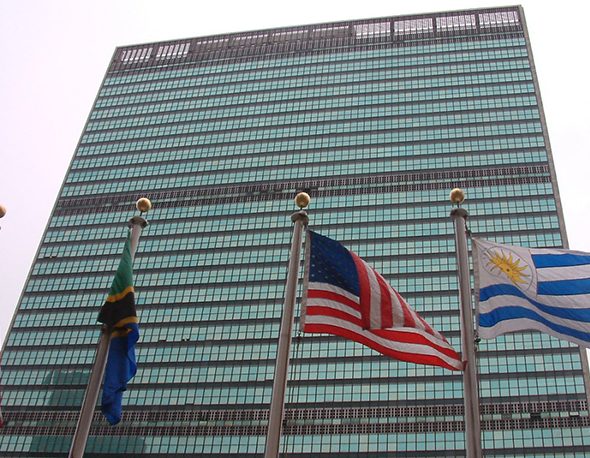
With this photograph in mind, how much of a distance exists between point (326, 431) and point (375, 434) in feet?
20.9

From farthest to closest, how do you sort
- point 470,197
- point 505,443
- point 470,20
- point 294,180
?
point 470,20
point 294,180
point 470,197
point 505,443

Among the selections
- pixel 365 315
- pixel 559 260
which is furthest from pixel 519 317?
pixel 365 315

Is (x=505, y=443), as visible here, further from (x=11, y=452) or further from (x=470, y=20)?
(x=470, y=20)

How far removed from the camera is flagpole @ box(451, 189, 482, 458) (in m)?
21.2

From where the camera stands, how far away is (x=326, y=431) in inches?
3612

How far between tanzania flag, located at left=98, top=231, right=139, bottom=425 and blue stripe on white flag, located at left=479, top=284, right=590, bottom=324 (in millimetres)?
12009

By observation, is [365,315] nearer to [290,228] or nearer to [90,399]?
[90,399]

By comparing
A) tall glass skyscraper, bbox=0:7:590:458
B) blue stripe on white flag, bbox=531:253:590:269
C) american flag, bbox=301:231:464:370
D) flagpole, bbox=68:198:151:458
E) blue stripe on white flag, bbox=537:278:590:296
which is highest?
tall glass skyscraper, bbox=0:7:590:458

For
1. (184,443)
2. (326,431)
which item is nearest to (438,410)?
(326,431)

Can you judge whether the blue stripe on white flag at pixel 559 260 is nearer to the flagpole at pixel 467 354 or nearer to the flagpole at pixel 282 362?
the flagpole at pixel 467 354

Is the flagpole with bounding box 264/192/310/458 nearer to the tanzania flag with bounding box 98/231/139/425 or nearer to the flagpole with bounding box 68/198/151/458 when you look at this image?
the tanzania flag with bounding box 98/231/139/425

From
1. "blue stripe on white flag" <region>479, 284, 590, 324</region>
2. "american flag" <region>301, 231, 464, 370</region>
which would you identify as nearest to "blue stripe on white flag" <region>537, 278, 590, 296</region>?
"blue stripe on white flag" <region>479, 284, 590, 324</region>

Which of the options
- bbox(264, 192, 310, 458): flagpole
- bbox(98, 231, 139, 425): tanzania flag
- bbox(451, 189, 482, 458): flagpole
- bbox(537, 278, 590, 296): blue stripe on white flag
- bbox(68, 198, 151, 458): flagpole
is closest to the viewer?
bbox(451, 189, 482, 458): flagpole

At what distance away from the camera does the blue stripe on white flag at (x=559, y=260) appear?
2478cm
